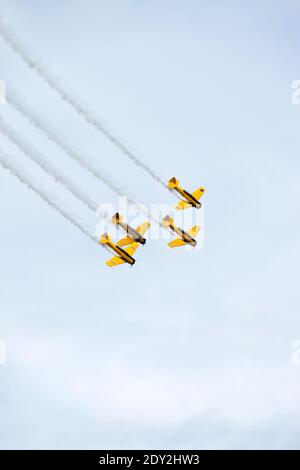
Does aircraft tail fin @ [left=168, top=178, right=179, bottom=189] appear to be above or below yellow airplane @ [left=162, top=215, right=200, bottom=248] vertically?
above

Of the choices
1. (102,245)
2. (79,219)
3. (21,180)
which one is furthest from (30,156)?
(102,245)

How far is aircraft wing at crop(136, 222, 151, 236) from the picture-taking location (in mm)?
85812

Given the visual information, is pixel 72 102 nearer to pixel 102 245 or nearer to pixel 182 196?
pixel 102 245

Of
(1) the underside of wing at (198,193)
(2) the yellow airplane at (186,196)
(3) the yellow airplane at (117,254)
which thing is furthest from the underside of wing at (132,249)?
(1) the underside of wing at (198,193)

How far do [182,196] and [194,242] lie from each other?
16.1 feet

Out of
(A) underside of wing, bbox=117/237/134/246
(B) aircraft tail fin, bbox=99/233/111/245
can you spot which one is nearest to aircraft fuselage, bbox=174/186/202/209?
(A) underside of wing, bbox=117/237/134/246

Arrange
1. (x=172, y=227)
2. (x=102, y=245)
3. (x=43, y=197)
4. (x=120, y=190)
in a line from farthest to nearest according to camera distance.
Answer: (x=172, y=227)
(x=102, y=245)
(x=120, y=190)
(x=43, y=197)

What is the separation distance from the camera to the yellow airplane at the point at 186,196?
88625mm

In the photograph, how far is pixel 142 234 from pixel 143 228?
71 cm

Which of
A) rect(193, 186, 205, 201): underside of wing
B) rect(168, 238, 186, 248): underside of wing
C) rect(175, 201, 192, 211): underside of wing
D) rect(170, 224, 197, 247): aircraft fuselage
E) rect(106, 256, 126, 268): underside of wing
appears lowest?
rect(106, 256, 126, 268): underside of wing

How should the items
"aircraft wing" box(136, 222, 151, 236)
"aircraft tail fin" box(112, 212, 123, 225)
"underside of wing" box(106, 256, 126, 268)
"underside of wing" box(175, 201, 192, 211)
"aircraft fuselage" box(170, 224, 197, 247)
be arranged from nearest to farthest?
"aircraft tail fin" box(112, 212, 123, 225)
"underside of wing" box(106, 256, 126, 268)
"aircraft wing" box(136, 222, 151, 236)
"aircraft fuselage" box(170, 224, 197, 247)
"underside of wing" box(175, 201, 192, 211)

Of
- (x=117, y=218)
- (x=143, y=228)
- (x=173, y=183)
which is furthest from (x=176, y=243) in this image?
(x=117, y=218)

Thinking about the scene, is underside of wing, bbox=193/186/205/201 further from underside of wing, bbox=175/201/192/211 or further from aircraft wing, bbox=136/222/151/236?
aircraft wing, bbox=136/222/151/236

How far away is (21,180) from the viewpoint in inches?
2665
